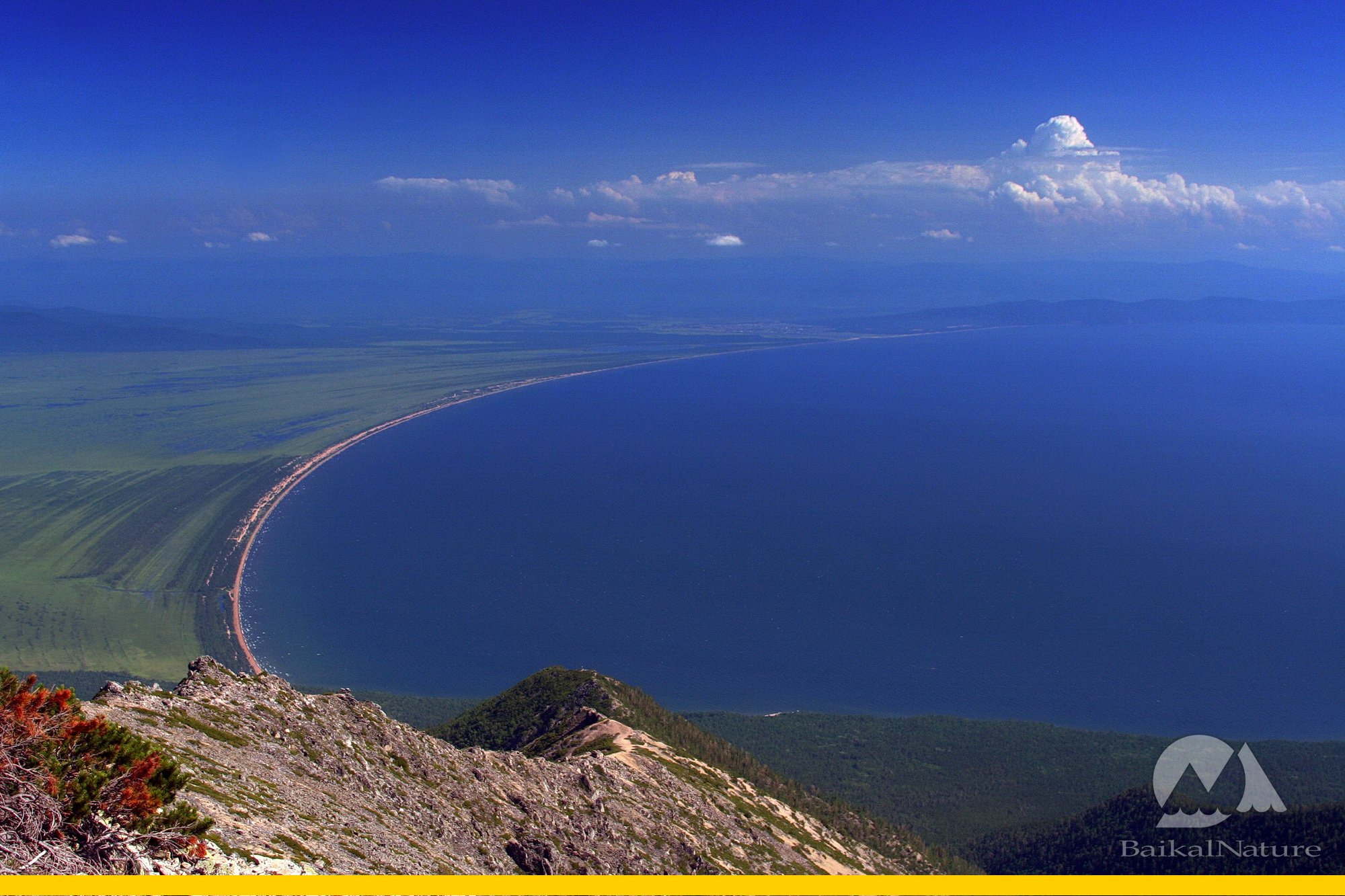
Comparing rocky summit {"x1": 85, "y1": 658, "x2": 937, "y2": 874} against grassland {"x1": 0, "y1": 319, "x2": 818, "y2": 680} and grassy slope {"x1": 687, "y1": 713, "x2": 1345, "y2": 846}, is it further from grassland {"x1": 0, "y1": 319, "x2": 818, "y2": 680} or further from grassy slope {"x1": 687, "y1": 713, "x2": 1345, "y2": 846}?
grassland {"x1": 0, "y1": 319, "x2": 818, "y2": 680}

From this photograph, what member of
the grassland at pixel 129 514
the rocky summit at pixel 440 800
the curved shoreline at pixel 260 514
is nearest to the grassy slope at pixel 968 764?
the rocky summit at pixel 440 800

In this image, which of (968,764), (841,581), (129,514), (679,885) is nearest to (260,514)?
(129,514)

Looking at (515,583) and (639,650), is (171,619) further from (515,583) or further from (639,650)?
(639,650)

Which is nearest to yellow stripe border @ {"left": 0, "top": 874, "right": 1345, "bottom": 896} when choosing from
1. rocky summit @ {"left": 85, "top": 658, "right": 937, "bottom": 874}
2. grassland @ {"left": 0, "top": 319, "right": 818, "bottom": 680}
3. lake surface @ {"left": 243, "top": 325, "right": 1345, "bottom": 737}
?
rocky summit @ {"left": 85, "top": 658, "right": 937, "bottom": 874}

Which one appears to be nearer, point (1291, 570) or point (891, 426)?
point (1291, 570)

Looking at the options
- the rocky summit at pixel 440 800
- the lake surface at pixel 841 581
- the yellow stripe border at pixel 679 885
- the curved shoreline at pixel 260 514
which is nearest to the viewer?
the yellow stripe border at pixel 679 885

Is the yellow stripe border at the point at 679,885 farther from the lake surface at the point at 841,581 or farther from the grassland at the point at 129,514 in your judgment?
the grassland at the point at 129,514

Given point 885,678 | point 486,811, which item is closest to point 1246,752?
point 885,678
